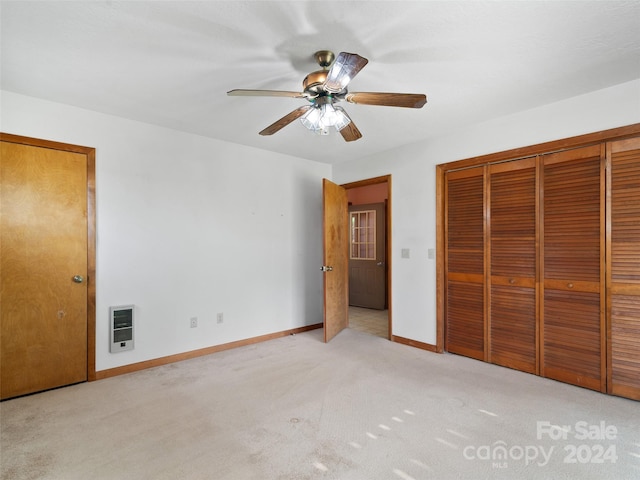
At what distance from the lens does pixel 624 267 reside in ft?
8.05

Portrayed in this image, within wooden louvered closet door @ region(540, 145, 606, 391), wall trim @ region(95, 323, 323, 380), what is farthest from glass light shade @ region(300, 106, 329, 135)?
wall trim @ region(95, 323, 323, 380)

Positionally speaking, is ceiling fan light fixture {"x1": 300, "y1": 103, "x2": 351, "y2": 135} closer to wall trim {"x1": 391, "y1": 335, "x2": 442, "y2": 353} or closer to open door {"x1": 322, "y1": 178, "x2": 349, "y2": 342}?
open door {"x1": 322, "y1": 178, "x2": 349, "y2": 342}

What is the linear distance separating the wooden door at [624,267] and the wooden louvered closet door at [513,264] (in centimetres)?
52

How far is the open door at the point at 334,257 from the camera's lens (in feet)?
13.2

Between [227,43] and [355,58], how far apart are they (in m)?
0.82

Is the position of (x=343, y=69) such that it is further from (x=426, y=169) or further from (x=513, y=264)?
(x=513, y=264)

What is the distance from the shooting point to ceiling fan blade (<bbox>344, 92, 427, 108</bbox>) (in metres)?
1.86

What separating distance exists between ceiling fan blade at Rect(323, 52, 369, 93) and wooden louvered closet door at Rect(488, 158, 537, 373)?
2104 millimetres

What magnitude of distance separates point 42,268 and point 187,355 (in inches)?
59.9

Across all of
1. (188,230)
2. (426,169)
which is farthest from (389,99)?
(188,230)

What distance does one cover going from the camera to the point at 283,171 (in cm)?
432

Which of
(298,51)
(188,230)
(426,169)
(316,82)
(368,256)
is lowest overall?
(368,256)

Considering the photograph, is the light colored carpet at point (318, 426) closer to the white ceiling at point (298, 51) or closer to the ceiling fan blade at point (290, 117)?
the ceiling fan blade at point (290, 117)

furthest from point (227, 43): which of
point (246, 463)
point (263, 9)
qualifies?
point (246, 463)
